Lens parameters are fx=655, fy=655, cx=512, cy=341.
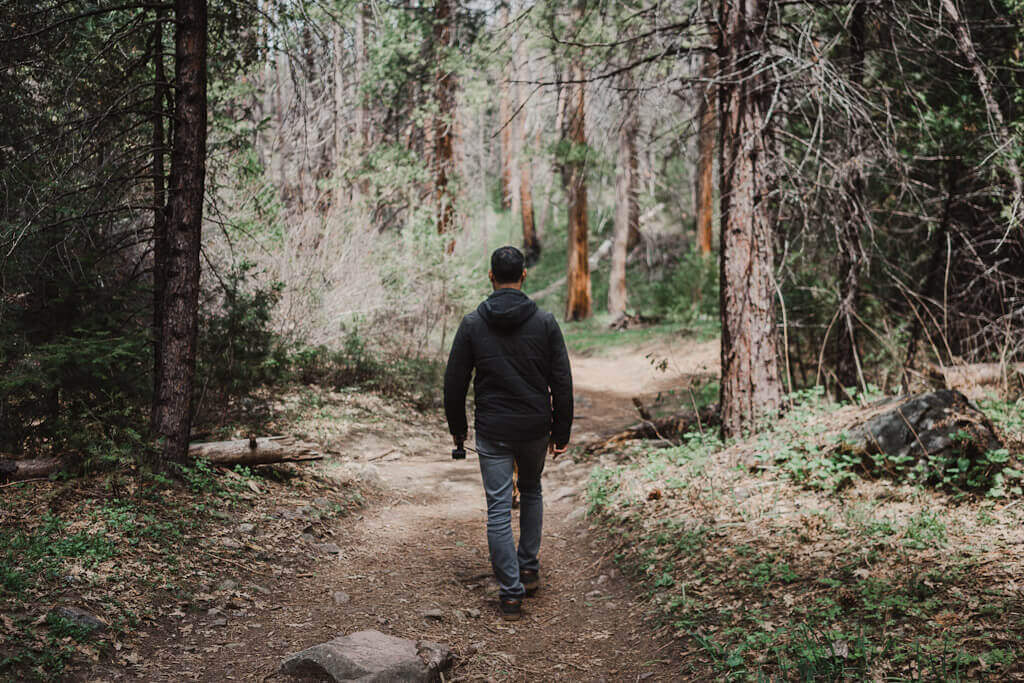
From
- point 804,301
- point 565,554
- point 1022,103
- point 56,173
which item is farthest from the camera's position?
point 804,301

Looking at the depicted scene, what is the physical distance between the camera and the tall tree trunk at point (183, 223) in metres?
5.15

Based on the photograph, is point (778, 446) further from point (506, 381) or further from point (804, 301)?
→ point (804, 301)

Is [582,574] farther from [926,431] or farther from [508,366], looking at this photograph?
[926,431]

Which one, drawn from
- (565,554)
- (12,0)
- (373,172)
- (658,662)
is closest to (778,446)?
(565,554)

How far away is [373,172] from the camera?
12.4m

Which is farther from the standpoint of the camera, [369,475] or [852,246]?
[369,475]

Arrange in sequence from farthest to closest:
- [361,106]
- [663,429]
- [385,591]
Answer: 1. [361,106]
2. [663,429]
3. [385,591]

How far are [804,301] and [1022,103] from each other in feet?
10.7

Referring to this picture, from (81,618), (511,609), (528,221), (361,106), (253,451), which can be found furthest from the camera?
(528,221)

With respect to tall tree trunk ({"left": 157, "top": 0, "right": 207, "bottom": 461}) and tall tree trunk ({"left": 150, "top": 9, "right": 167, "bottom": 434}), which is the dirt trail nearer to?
tall tree trunk ({"left": 157, "top": 0, "right": 207, "bottom": 461})

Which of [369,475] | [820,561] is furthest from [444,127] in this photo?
[820,561]

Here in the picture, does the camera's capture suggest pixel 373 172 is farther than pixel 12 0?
Yes

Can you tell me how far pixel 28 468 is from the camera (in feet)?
15.4

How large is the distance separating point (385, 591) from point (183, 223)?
3.23 m
